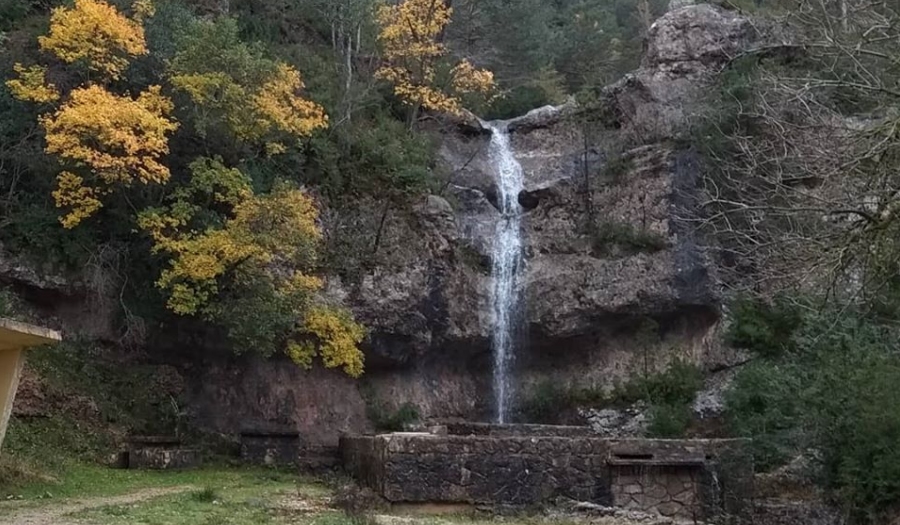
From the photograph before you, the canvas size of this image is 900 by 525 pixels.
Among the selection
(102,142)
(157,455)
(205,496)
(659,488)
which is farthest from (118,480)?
(659,488)

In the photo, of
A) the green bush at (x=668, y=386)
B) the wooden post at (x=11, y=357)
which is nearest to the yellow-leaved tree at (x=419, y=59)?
the green bush at (x=668, y=386)

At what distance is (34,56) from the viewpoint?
18719 mm

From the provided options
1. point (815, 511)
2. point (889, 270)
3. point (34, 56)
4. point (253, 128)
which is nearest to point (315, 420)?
point (253, 128)

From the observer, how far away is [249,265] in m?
17.2

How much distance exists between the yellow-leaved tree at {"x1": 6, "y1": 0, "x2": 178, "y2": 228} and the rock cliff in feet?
15.8

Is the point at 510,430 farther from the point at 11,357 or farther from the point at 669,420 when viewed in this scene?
the point at 11,357

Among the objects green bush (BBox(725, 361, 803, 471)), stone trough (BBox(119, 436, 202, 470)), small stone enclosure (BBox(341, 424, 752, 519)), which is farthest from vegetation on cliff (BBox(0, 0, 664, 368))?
green bush (BBox(725, 361, 803, 471))

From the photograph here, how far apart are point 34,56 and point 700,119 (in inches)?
→ 608

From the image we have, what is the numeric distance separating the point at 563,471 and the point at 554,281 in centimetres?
985

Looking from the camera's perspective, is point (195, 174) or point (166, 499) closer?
point (166, 499)

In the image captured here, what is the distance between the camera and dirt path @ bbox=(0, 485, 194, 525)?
9539 millimetres

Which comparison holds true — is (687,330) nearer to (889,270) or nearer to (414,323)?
(414,323)

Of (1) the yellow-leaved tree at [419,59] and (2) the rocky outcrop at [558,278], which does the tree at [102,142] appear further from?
(1) the yellow-leaved tree at [419,59]

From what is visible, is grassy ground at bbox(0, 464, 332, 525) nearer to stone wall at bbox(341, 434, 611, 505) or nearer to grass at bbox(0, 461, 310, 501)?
grass at bbox(0, 461, 310, 501)
